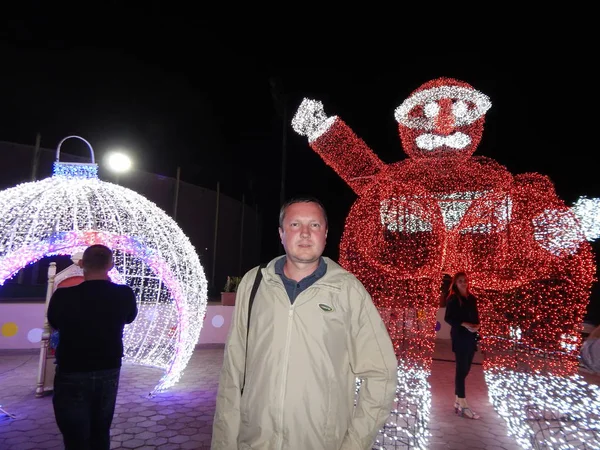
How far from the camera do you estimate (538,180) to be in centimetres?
443

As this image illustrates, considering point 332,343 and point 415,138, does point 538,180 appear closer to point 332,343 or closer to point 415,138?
point 415,138

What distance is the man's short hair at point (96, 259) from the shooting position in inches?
104

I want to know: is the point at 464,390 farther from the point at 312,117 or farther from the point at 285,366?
the point at 312,117

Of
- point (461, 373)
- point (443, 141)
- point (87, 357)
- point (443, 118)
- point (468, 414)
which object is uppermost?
point (443, 118)

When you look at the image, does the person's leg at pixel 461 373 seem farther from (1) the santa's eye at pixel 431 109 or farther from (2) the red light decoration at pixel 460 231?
(1) the santa's eye at pixel 431 109

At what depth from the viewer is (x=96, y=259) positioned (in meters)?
2.67

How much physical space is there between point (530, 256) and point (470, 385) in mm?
2601

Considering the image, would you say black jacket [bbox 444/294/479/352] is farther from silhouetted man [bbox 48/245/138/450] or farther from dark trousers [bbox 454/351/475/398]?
silhouetted man [bbox 48/245/138/450]

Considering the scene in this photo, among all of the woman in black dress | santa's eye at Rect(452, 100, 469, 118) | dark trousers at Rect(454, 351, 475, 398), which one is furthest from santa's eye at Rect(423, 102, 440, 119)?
dark trousers at Rect(454, 351, 475, 398)

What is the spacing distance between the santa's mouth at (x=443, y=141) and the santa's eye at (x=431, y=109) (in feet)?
0.82

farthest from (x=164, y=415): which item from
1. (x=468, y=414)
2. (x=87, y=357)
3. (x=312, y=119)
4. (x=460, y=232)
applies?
(x=312, y=119)

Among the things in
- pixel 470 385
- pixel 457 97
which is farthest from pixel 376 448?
pixel 457 97

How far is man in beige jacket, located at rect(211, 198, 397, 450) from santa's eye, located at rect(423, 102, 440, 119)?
3617 mm

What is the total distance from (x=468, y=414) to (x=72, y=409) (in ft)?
13.0
